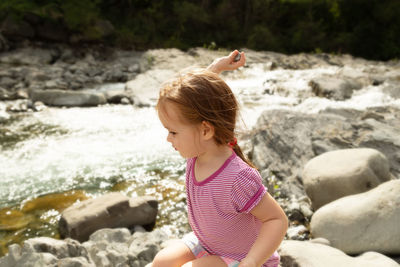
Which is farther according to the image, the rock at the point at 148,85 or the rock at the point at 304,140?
the rock at the point at 148,85

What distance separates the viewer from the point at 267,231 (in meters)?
1.28

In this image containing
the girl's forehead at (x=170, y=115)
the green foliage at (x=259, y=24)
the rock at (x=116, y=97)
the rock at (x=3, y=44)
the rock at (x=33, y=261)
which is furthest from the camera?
the green foliage at (x=259, y=24)

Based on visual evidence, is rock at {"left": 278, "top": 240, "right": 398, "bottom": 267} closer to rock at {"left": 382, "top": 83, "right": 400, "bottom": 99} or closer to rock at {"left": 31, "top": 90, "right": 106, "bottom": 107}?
rock at {"left": 382, "top": 83, "right": 400, "bottom": 99}

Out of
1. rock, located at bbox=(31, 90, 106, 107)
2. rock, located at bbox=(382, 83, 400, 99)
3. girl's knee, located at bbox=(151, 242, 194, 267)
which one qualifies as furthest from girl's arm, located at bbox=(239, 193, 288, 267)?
rock, located at bbox=(31, 90, 106, 107)

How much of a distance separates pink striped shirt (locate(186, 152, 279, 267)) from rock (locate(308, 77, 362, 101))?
629 cm

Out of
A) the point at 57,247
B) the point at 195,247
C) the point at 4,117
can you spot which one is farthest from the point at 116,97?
the point at 195,247

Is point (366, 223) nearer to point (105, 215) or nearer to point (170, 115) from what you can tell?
point (170, 115)

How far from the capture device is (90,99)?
787 cm

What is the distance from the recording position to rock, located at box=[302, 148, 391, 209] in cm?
309

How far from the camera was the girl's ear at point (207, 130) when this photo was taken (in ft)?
4.33

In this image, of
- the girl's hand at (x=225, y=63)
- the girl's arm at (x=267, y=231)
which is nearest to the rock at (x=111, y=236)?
the girl's hand at (x=225, y=63)

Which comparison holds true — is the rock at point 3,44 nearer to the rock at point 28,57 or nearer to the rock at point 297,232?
the rock at point 28,57

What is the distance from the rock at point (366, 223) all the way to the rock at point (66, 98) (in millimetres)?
6135

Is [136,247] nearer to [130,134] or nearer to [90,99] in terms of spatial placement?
[130,134]
